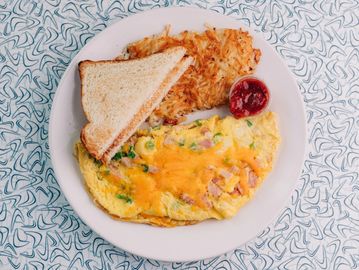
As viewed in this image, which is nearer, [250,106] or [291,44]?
[250,106]

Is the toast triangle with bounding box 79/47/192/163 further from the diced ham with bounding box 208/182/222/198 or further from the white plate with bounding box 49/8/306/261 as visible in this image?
the diced ham with bounding box 208/182/222/198

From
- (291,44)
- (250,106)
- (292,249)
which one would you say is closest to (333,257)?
(292,249)

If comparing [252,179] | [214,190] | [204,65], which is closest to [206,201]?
[214,190]

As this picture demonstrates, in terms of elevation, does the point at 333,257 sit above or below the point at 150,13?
below

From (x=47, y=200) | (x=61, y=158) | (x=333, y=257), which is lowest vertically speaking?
(x=333, y=257)

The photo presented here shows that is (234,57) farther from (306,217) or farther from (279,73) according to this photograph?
(306,217)

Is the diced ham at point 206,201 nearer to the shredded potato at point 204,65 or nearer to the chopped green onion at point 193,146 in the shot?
the chopped green onion at point 193,146

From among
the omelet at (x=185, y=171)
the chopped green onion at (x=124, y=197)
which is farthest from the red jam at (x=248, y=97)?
the chopped green onion at (x=124, y=197)

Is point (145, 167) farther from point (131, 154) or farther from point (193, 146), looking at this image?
point (193, 146)
